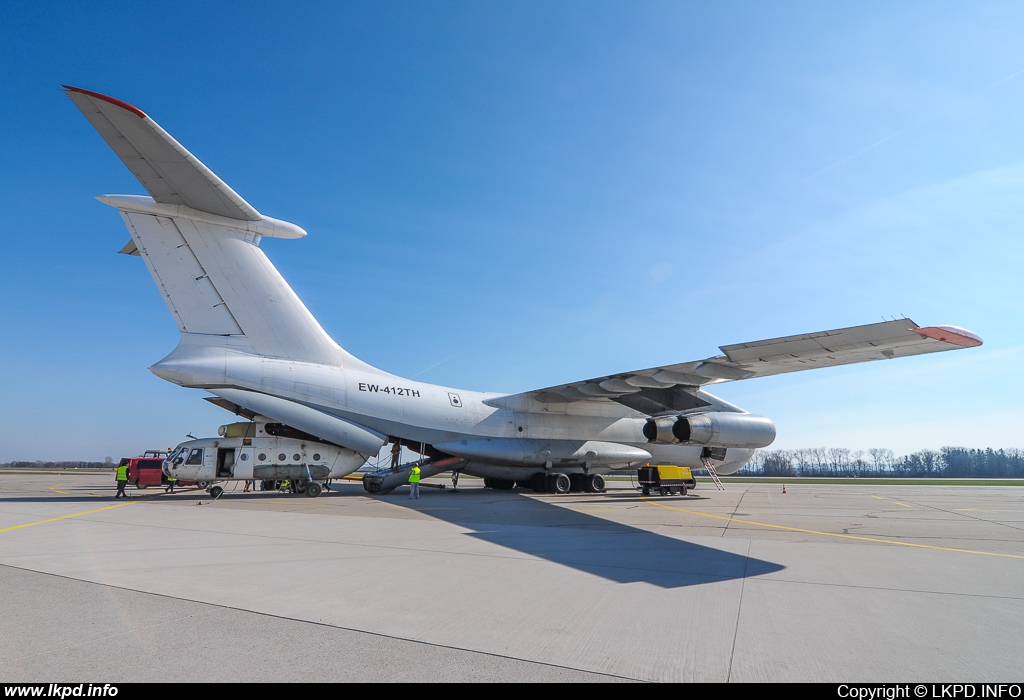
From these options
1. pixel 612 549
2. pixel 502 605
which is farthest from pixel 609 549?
pixel 502 605

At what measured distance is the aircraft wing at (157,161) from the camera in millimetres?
11797

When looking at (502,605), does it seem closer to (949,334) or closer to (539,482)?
(949,334)

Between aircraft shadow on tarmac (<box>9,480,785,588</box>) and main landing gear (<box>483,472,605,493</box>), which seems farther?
main landing gear (<box>483,472,605,493</box>)

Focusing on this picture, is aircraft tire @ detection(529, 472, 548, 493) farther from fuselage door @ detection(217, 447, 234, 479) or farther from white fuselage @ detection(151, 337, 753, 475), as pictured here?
fuselage door @ detection(217, 447, 234, 479)

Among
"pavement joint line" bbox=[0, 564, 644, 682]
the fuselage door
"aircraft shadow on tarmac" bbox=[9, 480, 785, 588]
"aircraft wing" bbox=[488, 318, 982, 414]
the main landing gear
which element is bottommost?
the main landing gear

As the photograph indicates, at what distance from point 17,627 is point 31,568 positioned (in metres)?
2.59

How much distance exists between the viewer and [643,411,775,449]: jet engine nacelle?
53.7 feet

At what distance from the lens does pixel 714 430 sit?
16516mm

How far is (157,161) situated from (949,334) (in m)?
16.8

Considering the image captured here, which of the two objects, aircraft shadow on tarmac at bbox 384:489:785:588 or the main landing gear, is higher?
aircraft shadow on tarmac at bbox 384:489:785:588

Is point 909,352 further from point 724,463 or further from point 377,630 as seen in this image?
point 377,630

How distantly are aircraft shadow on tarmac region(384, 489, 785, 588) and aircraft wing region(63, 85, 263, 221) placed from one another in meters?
10.0

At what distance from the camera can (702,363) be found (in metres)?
14.6

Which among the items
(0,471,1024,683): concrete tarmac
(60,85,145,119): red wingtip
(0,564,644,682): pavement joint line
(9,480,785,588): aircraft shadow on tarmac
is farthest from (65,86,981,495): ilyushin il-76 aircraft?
(0,564,644,682): pavement joint line
